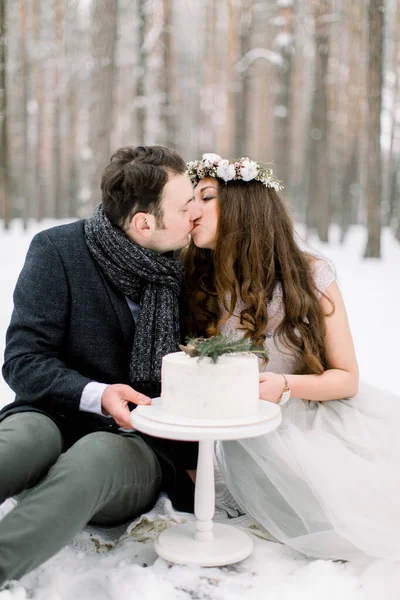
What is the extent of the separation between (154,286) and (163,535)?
2.27 feet

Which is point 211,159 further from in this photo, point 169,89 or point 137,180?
point 169,89

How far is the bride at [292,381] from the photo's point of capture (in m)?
1.88

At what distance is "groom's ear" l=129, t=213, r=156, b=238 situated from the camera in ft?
6.79

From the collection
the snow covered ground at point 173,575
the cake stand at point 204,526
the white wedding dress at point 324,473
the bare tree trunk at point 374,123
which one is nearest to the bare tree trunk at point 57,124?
the bare tree trunk at point 374,123

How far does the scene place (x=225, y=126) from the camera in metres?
7.04

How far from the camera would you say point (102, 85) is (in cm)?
564

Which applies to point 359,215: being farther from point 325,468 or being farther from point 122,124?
point 325,468

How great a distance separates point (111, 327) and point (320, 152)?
4.93 m

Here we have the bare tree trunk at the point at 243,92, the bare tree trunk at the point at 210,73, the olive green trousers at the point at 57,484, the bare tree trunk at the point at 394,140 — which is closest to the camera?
the olive green trousers at the point at 57,484

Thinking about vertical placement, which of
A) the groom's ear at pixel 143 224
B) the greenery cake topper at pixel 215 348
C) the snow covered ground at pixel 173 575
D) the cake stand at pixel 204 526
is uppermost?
the groom's ear at pixel 143 224

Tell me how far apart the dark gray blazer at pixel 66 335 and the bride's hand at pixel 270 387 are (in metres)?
0.35

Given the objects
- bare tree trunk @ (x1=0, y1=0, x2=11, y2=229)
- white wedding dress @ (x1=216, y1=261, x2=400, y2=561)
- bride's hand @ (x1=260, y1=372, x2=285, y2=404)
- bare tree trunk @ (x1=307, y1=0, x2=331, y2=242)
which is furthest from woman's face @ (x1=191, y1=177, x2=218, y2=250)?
bare tree trunk @ (x1=307, y1=0, x2=331, y2=242)

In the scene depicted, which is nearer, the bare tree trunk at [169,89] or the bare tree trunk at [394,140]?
the bare tree trunk at [394,140]

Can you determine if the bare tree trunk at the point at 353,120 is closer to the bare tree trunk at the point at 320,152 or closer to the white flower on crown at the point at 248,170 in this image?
the bare tree trunk at the point at 320,152
